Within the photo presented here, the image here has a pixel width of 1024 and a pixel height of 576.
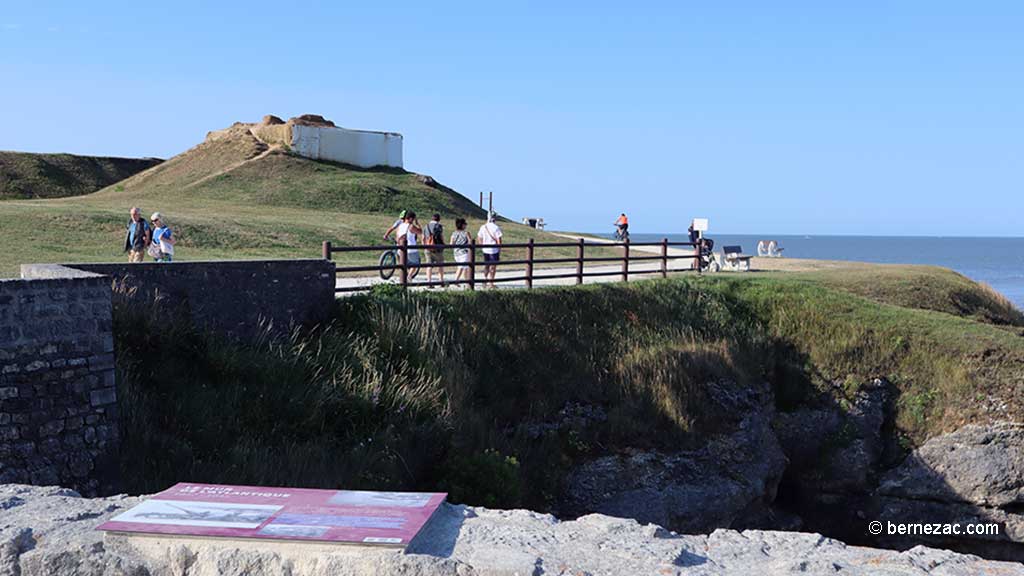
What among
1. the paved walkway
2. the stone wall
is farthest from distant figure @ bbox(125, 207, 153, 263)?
the stone wall

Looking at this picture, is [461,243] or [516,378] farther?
[461,243]

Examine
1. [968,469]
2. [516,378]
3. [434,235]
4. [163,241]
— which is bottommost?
[968,469]

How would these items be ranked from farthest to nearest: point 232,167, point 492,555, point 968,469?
point 232,167 → point 968,469 → point 492,555

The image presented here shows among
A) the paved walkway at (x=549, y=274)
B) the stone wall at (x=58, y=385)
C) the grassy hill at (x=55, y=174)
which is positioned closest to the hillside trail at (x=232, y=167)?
the grassy hill at (x=55, y=174)

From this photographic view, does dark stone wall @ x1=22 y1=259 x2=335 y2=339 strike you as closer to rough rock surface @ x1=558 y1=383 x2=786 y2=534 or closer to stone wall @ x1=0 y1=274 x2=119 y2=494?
stone wall @ x1=0 y1=274 x2=119 y2=494

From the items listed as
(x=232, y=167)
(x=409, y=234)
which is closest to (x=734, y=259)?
(x=409, y=234)

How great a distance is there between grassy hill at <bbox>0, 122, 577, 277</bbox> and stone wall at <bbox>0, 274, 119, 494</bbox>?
815 cm

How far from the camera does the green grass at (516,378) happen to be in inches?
476

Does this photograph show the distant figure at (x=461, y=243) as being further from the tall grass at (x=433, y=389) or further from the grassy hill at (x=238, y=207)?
the grassy hill at (x=238, y=207)

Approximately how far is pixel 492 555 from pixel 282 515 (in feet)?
3.66

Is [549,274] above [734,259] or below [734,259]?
below

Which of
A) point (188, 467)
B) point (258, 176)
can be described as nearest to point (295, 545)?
point (188, 467)

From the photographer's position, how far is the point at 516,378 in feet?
55.5

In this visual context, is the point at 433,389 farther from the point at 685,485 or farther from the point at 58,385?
the point at 58,385
